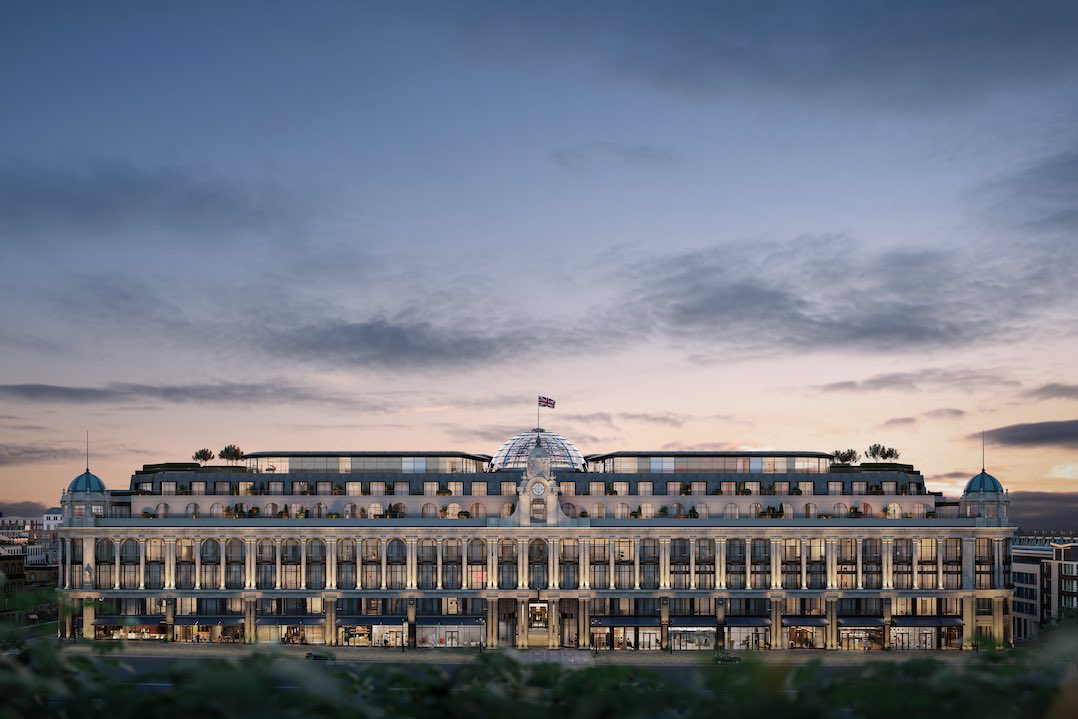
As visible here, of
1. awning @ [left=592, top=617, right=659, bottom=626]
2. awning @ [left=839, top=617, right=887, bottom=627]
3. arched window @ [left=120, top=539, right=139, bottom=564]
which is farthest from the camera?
arched window @ [left=120, top=539, right=139, bottom=564]

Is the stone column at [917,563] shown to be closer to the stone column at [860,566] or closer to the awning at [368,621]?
Result: the stone column at [860,566]

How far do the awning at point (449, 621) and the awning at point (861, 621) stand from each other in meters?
52.3

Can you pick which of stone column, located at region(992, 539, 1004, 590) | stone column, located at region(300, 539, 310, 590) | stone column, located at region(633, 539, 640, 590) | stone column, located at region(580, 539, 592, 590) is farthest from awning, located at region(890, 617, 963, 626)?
stone column, located at region(300, 539, 310, 590)

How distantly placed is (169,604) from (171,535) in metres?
9.88

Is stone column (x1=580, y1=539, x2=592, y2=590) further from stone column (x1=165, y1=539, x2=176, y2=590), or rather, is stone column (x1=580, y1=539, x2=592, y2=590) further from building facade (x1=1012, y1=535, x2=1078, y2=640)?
building facade (x1=1012, y1=535, x2=1078, y2=640)

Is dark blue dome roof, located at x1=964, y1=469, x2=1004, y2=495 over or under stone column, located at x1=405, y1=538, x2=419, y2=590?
over

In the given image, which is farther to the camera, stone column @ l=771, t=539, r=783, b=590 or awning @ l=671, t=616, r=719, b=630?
stone column @ l=771, t=539, r=783, b=590

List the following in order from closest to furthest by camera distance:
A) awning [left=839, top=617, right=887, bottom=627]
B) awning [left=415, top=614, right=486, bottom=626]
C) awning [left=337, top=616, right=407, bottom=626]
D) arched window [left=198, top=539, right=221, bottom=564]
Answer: awning [left=415, top=614, right=486, bottom=626], awning [left=337, top=616, right=407, bottom=626], awning [left=839, top=617, right=887, bottom=627], arched window [left=198, top=539, right=221, bottom=564]

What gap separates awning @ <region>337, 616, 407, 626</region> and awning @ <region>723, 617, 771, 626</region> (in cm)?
4684

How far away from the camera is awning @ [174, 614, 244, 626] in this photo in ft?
513

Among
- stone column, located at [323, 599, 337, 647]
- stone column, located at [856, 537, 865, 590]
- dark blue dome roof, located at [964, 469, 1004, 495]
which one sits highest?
dark blue dome roof, located at [964, 469, 1004, 495]

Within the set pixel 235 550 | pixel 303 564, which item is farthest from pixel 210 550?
pixel 303 564

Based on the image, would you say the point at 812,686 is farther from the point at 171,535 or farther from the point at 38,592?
the point at 171,535

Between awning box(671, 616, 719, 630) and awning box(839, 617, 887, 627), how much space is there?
18.7m
